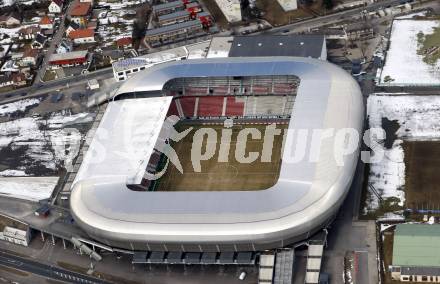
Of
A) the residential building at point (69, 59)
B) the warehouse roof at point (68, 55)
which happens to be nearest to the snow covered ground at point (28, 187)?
the residential building at point (69, 59)

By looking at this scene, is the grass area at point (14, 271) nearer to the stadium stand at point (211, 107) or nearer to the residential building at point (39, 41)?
the stadium stand at point (211, 107)

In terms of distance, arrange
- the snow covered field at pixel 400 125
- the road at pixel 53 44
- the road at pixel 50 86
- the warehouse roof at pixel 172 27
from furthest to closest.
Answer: the warehouse roof at pixel 172 27
the road at pixel 53 44
the road at pixel 50 86
the snow covered field at pixel 400 125

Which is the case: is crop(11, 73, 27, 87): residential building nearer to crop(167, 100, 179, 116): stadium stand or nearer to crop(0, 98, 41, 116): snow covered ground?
crop(0, 98, 41, 116): snow covered ground

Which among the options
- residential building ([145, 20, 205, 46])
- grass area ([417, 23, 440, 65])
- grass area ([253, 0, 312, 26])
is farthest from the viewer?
grass area ([253, 0, 312, 26])

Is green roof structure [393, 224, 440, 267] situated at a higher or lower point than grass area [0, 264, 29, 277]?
higher

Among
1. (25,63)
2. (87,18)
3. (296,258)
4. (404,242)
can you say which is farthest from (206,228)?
(87,18)

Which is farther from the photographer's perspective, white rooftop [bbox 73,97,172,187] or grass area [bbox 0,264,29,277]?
white rooftop [bbox 73,97,172,187]

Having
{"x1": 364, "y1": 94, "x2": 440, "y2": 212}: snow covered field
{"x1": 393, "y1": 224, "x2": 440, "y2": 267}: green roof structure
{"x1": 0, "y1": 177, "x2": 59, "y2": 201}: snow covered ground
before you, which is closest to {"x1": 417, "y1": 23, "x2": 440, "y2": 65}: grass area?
{"x1": 364, "y1": 94, "x2": 440, "y2": 212}: snow covered field
